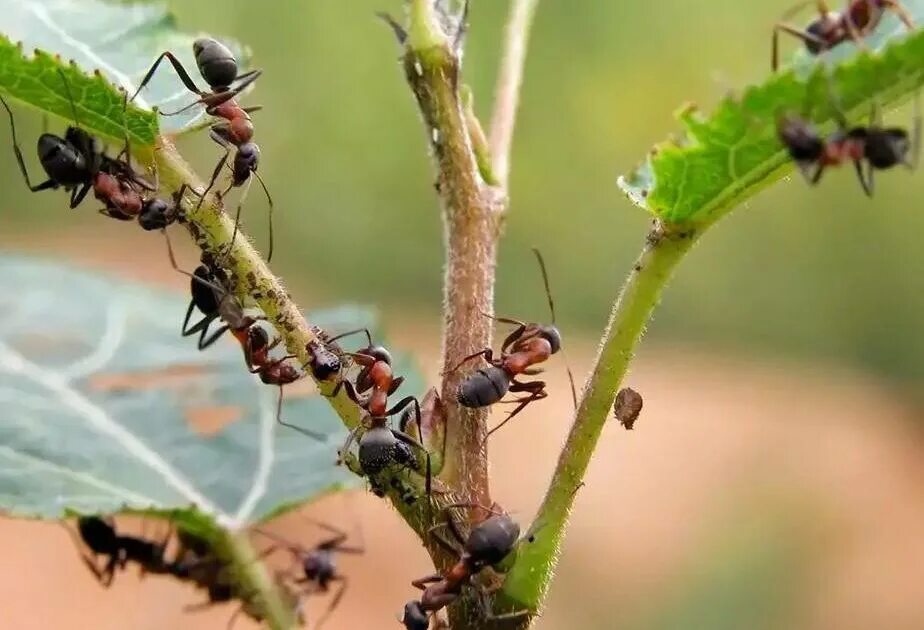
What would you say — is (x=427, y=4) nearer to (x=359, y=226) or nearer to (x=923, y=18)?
(x=923, y=18)

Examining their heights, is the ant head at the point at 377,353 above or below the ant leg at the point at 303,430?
above

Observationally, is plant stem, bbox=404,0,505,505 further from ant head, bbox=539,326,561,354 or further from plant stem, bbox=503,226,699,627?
ant head, bbox=539,326,561,354

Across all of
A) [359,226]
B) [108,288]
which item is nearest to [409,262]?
[359,226]

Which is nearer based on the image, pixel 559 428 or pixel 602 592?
pixel 602 592

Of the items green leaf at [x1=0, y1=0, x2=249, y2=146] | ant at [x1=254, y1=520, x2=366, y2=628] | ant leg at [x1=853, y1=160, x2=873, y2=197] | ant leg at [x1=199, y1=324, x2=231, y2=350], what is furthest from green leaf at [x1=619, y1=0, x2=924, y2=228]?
ant at [x1=254, y1=520, x2=366, y2=628]

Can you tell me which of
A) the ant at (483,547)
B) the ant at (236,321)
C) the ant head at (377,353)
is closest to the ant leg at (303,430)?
the ant at (236,321)

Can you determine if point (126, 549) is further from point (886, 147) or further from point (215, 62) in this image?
point (886, 147)

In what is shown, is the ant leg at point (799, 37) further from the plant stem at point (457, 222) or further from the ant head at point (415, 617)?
the ant head at point (415, 617)

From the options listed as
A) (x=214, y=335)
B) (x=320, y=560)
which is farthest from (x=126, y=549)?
(x=214, y=335)
